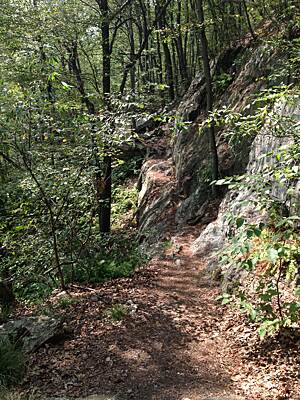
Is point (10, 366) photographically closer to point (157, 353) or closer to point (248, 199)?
point (157, 353)

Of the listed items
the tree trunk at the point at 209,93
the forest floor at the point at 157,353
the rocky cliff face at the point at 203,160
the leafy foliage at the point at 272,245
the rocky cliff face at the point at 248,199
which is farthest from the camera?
the tree trunk at the point at 209,93

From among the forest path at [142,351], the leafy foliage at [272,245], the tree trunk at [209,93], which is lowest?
the forest path at [142,351]

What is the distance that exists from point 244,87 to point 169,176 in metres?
4.49

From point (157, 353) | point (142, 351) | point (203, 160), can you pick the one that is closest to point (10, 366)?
point (142, 351)

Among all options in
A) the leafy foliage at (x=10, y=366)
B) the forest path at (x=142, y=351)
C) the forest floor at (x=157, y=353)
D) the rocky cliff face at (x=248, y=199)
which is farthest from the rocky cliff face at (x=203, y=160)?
the leafy foliage at (x=10, y=366)

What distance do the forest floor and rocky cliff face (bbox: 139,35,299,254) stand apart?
2.84 m

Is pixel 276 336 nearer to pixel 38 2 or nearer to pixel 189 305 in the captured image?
pixel 189 305

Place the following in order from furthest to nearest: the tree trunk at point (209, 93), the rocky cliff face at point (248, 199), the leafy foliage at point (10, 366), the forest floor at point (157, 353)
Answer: the tree trunk at point (209, 93), the rocky cliff face at point (248, 199), the leafy foliage at point (10, 366), the forest floor at point (157, 353)

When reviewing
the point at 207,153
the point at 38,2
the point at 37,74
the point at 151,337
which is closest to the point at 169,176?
the point at 207,153

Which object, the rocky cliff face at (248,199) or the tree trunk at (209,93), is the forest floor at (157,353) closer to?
the rocky cliff face at (248,199)

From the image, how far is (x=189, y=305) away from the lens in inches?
238

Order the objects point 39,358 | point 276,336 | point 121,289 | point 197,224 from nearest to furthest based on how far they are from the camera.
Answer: point 276,336 → point 39,358 → point 121,289 → point 197,224

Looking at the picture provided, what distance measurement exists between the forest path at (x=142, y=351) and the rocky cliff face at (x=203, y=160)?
2.62 metres

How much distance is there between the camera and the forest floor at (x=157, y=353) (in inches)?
148
